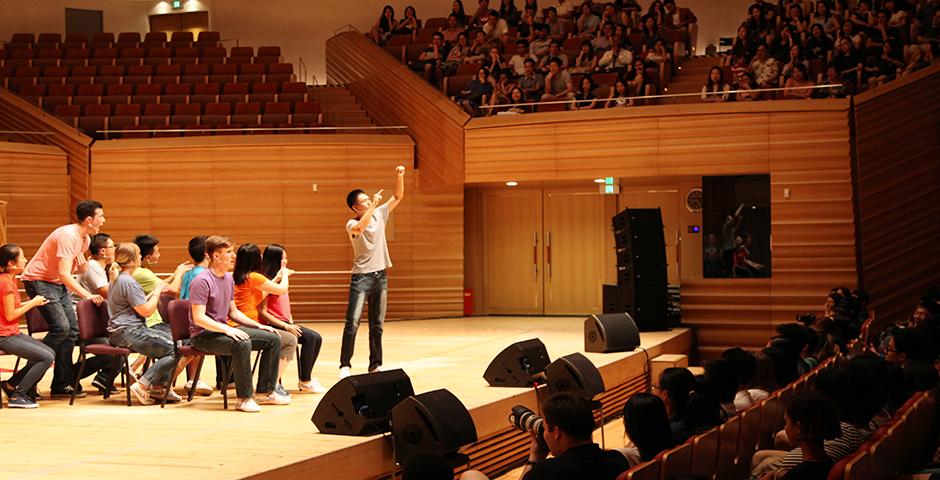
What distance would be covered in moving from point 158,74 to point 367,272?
8.73m

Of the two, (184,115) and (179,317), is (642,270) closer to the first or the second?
(179,317)

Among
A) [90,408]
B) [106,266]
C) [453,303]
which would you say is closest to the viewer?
[90,408]

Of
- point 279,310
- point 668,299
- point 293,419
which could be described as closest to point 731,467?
point 293,419

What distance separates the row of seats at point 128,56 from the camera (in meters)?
15.0

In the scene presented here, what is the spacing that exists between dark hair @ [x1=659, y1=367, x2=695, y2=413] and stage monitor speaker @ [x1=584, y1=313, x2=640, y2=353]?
426cm

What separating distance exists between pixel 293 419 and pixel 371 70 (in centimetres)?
925

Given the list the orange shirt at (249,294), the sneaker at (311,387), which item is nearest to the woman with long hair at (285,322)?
the sneaker at (311,387)

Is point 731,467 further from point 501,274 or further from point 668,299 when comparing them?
point 501,274

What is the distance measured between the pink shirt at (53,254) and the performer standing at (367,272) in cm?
174

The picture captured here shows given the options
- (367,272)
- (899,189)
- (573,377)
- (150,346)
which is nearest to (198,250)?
(150,346)

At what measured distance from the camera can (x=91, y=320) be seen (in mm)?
6383

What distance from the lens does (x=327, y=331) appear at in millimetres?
11523

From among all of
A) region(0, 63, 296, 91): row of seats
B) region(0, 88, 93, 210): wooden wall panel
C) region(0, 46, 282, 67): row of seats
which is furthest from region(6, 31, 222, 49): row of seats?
region(0, 88, 93, 210): wooden wall panel

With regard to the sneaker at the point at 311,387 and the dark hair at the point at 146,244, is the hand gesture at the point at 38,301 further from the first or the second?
the sneaker at the point at 311,387
